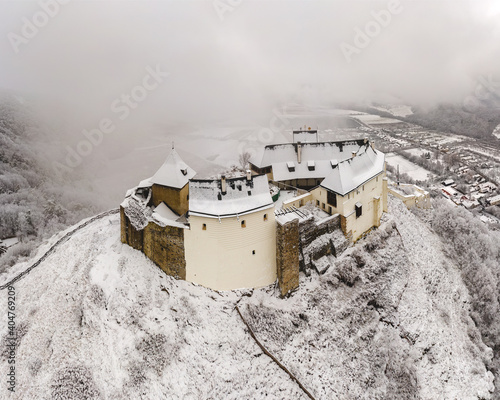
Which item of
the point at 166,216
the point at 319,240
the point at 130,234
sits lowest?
the point at 319,240

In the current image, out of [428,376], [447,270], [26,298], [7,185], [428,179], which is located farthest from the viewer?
[428,179]

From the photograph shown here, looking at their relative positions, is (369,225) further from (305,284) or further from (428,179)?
(428,179)

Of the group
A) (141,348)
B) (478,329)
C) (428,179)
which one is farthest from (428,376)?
(428,179)

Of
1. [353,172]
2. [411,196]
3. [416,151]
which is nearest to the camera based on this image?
[353,172]

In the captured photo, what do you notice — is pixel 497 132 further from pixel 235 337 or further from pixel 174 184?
pixel 235 337

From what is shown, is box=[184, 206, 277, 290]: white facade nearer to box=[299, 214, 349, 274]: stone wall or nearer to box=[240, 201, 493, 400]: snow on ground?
box=[240, 201, 493, 400]: snow on ground

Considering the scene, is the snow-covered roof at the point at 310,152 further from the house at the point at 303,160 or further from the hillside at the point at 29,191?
the hillside at the point at 29,191

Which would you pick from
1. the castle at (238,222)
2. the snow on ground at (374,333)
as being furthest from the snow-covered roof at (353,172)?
the snow on ground at (374,333)

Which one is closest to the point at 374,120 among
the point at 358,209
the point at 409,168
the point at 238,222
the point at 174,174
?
the point at 409,168
